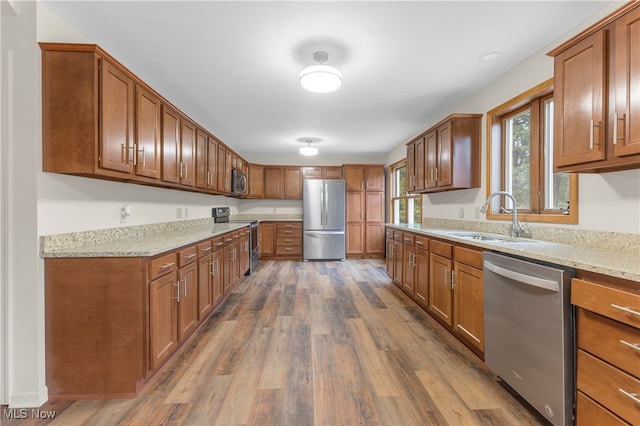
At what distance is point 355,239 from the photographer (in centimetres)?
625

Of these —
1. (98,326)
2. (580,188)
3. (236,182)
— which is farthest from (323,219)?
(98,326)

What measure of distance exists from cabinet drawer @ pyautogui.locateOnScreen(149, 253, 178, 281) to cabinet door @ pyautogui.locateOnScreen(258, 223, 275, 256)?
159 inches

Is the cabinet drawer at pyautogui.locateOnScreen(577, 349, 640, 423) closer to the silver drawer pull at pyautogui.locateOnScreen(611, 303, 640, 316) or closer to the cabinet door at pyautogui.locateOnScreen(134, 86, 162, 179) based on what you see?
the silver drawer pull at pyautogui.locateOnScreen(611, 303, 640, 316)

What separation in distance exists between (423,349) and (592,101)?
6.53 ft

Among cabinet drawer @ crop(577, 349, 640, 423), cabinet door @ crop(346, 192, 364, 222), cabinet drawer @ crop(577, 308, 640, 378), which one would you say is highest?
cabinet door @ crop(346, 192, 364, 222)

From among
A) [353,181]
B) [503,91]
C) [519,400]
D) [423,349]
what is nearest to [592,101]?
[503,91]

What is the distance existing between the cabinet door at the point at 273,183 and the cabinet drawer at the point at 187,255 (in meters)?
3.99

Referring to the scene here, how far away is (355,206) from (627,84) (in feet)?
16.2

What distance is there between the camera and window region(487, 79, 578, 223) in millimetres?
2230

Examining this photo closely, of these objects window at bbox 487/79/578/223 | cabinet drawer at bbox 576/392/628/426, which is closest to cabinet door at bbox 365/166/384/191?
window at bbox 487/79/578/223

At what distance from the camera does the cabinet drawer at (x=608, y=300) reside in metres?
1.07

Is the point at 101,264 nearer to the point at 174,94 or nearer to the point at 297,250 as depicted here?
the point at 174,94

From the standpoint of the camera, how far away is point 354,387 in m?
1.78

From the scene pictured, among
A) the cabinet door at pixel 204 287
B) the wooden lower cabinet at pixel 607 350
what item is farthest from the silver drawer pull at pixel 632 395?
the cabinet door at pixel 204 287
